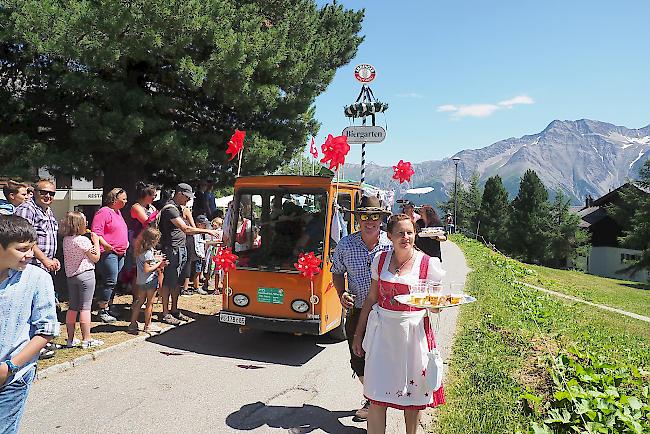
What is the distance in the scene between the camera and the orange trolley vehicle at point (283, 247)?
679 centimetres

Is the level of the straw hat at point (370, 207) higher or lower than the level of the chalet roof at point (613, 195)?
lower

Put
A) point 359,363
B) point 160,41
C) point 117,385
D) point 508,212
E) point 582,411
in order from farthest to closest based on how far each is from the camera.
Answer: point 508,212, point 160,41, point 117,385, point 359,363, point 582,411

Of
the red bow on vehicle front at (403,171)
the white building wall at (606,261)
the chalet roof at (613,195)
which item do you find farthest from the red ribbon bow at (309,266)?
the white building wall at (606,261)

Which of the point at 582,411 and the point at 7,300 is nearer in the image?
the point at 7,300

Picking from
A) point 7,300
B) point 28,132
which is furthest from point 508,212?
point 7,300

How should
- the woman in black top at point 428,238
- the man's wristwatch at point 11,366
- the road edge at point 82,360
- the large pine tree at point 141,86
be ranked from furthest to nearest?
the large pine tree at point 141,86 < the woman in black top at point 428,238 < the road edge at point 82,360 < the man's wristwatch at point 11,366

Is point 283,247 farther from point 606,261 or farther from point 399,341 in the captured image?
point 606,261

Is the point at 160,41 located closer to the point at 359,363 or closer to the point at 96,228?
the point at 96,228

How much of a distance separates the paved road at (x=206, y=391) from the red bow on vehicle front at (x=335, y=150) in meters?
2.69

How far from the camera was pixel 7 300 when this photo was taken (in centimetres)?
279

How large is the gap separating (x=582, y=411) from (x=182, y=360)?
473 cm

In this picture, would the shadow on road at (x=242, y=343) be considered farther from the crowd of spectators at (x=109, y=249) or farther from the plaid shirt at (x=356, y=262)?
the plaid shirt at (x=356, y=262)

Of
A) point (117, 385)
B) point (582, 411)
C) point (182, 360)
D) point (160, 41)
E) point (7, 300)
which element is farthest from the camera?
point (160, 41)

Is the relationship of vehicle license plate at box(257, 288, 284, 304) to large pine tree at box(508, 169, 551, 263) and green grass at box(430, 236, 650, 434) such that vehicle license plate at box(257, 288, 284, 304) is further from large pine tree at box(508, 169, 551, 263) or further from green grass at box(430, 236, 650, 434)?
large pine tree at box(508, 169, 551, 263)
